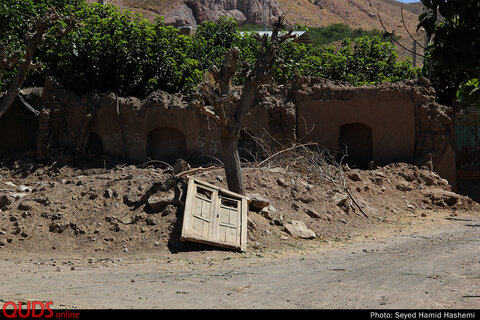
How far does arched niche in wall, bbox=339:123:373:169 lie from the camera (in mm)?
15500

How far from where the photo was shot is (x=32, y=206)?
10352 mm

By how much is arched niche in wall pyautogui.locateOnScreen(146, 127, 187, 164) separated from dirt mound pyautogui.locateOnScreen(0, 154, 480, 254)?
2541 mm

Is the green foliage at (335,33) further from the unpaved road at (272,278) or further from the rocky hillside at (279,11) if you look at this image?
the unpaved road at (272,278)

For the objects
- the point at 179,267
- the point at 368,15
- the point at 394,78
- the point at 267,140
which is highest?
the point at 368,15

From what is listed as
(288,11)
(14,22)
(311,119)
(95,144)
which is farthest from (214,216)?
(288,11)

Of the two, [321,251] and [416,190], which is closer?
[321,251]

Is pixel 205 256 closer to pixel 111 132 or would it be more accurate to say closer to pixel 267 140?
pixel 267 140

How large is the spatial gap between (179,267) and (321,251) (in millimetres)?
2344

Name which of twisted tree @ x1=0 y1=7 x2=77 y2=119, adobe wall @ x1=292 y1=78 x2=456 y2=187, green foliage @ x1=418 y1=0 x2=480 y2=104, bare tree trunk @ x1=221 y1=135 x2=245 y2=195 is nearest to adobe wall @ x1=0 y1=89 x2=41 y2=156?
twisted tree @ x1=0 y1=7 x2=77 y2=119

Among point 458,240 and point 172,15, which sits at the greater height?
point 172,15

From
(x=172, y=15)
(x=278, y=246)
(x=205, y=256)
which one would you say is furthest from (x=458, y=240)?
(x=172, y=15)

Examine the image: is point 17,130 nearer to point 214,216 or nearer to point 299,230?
point 214,216

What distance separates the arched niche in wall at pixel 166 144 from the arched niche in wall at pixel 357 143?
13.2 ft

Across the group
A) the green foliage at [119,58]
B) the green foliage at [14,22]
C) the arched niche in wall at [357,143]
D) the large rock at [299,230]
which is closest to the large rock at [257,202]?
the large rock at [299,230]
